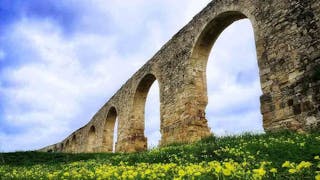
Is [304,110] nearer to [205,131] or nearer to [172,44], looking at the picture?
[205,131]

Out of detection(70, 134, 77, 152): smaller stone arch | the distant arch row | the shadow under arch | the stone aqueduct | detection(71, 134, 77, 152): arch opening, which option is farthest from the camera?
detection(70, 134, 77, 152): smaller stone arch

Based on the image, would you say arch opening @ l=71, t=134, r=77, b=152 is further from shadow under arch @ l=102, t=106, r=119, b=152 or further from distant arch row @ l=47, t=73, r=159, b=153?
shadow under arch @ l=102, t=106, r=119, b=152

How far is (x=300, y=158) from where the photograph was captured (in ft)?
16.5

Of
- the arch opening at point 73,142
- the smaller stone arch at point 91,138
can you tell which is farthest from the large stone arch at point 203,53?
the arch opening at point 73,142

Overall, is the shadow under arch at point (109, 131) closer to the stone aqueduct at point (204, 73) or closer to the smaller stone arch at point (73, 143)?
the stone aqueduct at point (204, 73)

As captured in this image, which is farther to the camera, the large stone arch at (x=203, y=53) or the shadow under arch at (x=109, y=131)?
the shadow under arch at (x=109, y=131)

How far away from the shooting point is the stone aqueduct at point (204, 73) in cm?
871

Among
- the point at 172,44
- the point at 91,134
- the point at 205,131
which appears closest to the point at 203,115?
the point at 205,131

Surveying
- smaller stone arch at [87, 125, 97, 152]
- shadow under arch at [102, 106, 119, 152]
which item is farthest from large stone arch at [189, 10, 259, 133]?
smaller stone arch at [87, 125, 97, 152]

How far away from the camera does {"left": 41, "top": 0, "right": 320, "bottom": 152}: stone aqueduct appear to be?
8.71 m

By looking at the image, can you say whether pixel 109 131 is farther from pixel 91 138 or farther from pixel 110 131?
pixel 91 138

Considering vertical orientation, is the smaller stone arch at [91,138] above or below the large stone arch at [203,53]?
below

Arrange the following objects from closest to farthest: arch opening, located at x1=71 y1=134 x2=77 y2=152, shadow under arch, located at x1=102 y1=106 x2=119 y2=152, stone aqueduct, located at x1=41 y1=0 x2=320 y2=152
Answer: stone aqueduct, located at x1=41 y1=0 x2=320 y2=152
shadow under arch, located at x1=102 y1=106 x2=119 y2=152
arch opening, located at x1=71 y1=134 x2=77 y2=152

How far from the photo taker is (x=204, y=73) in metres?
14.1
